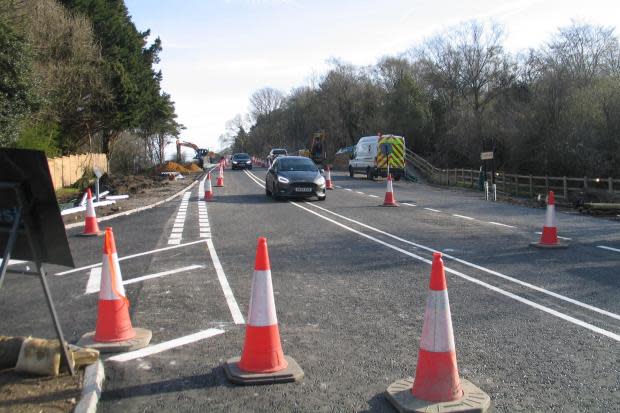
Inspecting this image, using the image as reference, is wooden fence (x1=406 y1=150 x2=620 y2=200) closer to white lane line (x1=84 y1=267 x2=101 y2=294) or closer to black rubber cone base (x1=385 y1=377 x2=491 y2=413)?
white lane line (x1=84 y1=267 x2=101 y2=294)

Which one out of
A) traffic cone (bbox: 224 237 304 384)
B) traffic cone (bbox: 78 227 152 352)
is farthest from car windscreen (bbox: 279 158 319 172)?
traffic cone (bbox: 224 237 304 384)

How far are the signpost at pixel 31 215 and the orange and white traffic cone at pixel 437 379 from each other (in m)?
2.58

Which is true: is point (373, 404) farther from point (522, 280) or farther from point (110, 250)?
point (522, 280)

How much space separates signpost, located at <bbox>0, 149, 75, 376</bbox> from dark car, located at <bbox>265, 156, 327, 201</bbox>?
17.3 metres

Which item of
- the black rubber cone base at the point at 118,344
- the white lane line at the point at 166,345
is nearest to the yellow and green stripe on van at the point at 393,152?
the white lane line at the point at 166,345

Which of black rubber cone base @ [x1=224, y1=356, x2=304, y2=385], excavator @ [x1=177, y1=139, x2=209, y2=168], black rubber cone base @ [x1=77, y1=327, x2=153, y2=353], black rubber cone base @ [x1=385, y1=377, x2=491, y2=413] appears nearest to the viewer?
black rubber cone base @ [x1=385, y1=377, x2=491, y2=413]

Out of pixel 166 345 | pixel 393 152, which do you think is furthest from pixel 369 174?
pixel 166 345

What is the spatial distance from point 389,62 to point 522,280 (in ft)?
232

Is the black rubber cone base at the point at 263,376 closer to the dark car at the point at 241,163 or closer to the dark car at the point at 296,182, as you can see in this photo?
the dark car at the point at 296,182

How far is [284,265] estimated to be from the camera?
976 centimetres

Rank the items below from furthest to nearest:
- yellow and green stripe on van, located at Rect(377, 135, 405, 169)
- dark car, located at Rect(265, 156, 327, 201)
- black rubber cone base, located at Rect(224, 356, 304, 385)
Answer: yellow and green stripe on van, located at Rect(377, 135, 405, 169), dark car, located at Rect(265, 156, 327, 201), black rubber cone base, located at Rect(224, 356, 304, 385)

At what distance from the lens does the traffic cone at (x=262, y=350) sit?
4.79 m

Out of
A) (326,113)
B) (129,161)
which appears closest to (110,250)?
(129,161)

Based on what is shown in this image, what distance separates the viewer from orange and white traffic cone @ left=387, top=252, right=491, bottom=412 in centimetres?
424
